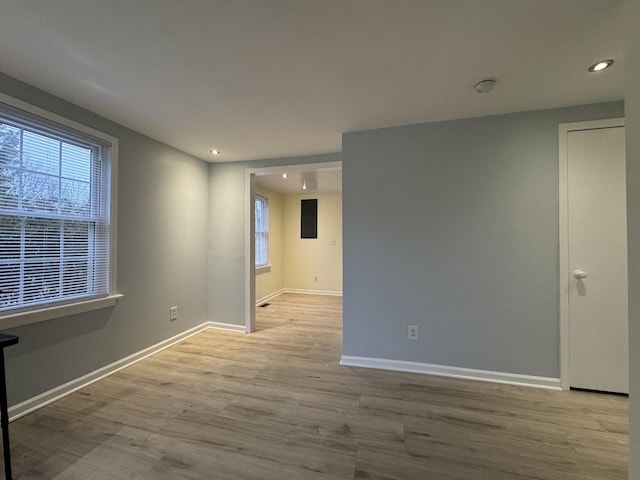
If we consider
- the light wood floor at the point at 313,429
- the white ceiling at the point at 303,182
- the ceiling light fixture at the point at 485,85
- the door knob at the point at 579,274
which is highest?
the white ceiling at the point at 303,182

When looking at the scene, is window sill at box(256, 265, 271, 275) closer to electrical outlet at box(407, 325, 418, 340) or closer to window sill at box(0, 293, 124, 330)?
window sill at box(0, 293, 124, 330)

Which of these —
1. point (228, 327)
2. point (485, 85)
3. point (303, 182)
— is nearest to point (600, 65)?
point (485, 85)

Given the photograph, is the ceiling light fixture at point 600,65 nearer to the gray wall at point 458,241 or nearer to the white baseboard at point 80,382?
the gray wall at point 458,241

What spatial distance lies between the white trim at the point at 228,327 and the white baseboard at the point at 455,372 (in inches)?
60.7

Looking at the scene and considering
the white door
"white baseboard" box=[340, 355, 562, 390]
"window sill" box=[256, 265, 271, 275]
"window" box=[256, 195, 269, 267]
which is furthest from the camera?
"window" box=[256, 195, 269, 267]

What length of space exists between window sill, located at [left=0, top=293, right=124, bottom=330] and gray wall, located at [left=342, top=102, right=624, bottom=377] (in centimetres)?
222

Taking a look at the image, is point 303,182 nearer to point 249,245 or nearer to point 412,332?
point 249,245

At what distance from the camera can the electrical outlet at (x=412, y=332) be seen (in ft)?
8.22

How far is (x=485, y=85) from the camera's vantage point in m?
1.84

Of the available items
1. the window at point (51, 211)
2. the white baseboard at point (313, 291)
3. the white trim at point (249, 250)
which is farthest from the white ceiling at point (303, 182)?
the white baseboard at point (313, 291)

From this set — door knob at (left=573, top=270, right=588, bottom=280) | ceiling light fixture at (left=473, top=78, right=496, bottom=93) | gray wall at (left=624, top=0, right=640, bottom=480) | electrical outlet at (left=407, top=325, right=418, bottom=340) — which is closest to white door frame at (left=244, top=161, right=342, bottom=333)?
electrical outlet at (left=407, top=325, right=418, bottom=340)

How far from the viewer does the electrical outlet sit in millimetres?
2506

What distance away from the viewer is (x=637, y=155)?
1113mm

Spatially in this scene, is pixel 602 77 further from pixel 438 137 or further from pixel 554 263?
pixel 554 263
